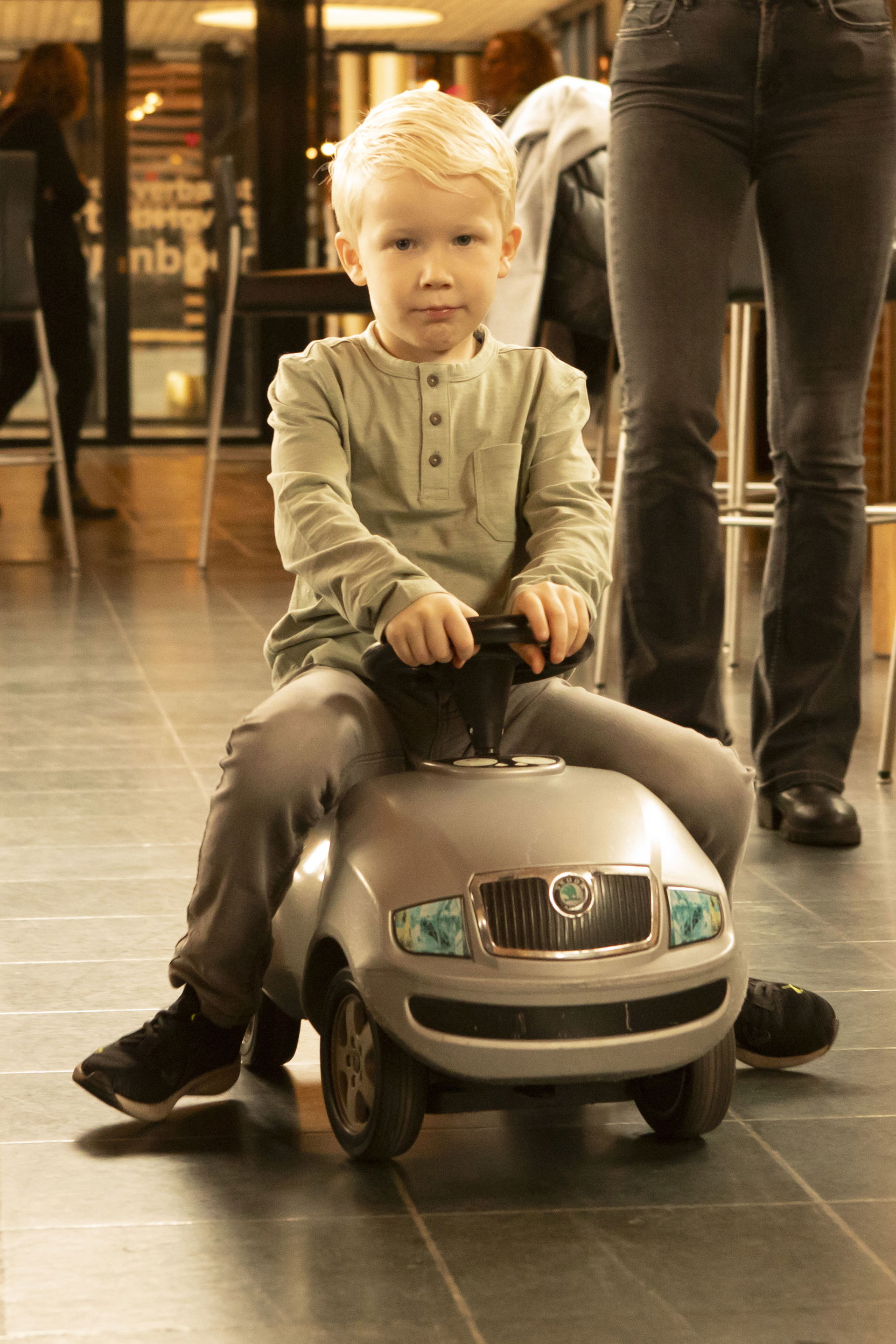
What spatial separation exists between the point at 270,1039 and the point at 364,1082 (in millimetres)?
231

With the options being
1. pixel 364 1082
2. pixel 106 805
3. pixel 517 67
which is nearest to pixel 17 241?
pixel 517 67

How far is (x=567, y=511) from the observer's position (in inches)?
58.9

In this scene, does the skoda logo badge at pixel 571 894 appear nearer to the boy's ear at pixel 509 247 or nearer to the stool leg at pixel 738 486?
the boy's ear at pixel 509 247

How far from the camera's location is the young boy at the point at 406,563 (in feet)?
4.50

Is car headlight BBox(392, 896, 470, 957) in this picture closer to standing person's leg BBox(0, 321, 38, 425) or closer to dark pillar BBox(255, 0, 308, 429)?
standing person's leg BBox(0, 321, 38, 425)

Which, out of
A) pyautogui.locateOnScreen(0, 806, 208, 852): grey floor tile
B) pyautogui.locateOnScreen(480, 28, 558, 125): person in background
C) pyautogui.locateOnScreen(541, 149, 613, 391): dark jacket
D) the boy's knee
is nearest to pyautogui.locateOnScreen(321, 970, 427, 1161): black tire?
the boy's knee

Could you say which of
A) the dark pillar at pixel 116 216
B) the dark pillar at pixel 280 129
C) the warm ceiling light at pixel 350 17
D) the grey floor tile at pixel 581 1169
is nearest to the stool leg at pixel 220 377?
the grey floor tile at pixel 581 1169

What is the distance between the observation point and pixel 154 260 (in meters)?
10.3

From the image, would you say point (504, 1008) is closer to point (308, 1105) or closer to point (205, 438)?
point (308, 1105)

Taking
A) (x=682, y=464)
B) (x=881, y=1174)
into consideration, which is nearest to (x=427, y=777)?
(x=881, y=1174)

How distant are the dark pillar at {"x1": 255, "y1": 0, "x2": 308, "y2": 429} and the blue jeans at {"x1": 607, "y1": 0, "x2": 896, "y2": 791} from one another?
26.1ft

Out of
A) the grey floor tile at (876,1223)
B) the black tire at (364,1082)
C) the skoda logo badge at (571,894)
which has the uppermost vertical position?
the skoda logo badge at (571,894)

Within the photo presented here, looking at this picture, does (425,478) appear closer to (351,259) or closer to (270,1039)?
(351,259)

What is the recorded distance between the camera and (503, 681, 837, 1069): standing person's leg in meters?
1.44
